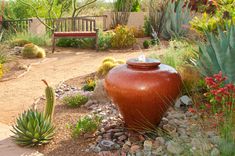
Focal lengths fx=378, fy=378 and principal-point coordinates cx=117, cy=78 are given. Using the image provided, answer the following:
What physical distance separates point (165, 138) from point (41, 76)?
17.6 feet

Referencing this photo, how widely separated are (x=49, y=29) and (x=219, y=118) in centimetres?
1263

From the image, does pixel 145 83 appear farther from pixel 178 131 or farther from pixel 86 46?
pixel 86 46

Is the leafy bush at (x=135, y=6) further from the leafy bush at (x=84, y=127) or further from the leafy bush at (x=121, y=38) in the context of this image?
the leafy bush at (x=84, y=127)

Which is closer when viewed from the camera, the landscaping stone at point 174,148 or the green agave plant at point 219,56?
the landscaping stone at point 174,148

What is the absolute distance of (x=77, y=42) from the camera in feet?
46.3

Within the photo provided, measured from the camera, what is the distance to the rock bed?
3.80m

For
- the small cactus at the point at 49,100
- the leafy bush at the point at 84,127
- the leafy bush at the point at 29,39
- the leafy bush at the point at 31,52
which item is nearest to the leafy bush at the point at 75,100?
the small cactus at the point at 49,100

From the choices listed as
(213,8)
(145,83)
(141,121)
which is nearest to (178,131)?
(141,121)

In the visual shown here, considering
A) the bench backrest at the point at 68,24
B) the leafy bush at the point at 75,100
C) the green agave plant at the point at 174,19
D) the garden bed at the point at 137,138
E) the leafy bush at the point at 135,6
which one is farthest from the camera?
the leafy bush at the point at 135,6

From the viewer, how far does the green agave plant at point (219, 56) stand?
4988mm

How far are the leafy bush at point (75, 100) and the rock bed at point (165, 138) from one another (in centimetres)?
84

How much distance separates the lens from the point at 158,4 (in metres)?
14.8

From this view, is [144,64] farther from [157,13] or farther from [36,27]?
[36,27]

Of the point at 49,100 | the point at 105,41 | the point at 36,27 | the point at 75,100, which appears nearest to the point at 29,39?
the point at 36,27
